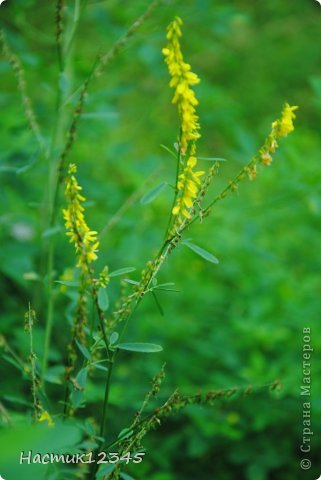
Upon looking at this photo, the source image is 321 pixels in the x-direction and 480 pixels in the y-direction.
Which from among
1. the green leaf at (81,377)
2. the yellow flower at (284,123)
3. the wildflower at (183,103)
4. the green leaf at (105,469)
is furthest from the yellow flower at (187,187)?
the green leaf at (105,469)

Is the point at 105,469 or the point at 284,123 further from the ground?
the point at 284,123

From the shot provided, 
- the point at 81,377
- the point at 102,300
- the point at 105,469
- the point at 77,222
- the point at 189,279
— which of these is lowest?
the point at 189,279

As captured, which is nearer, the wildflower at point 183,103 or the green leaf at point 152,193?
the wildflower at point 183,103

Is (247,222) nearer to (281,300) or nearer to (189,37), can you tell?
(281,300)

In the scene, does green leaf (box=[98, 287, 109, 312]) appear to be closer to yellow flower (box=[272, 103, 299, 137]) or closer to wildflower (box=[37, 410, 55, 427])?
wildflower (box=[37, 410, 55, 427])

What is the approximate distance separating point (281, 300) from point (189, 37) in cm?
102

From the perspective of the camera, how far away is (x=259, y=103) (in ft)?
15.0

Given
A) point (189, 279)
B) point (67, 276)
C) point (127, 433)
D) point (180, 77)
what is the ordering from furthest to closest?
point (189, 279)
point (67, 276)
point (127, 433)
point (180, 77)

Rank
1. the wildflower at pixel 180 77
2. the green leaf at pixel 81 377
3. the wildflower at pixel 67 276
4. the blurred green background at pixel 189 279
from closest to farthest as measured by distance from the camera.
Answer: the wildflower at pixel 180 77, the green leaf at pixel 81 377, the wildflower at pixel 67 276, the blurred green background at pixel 189 279

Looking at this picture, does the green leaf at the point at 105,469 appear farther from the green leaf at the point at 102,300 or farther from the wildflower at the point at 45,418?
the green leaf at the point at 102,300

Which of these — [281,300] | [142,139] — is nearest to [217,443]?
[281,300]

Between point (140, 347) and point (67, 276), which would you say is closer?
point (140, 347)

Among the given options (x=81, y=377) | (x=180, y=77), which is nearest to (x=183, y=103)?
(x=180, y=77)

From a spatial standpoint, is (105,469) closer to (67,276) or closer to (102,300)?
(102,300)
